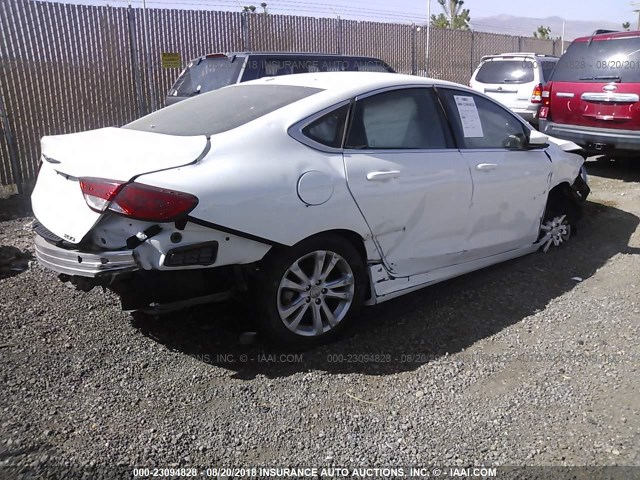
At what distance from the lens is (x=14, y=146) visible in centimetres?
820

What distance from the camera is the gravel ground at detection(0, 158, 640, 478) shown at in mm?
2785

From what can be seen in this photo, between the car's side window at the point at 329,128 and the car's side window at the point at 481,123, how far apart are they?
1013mm

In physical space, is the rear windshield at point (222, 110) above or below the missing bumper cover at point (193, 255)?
above

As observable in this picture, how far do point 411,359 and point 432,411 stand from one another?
55 centimetres

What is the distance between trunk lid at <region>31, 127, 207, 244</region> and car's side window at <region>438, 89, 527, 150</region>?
198 centimetres

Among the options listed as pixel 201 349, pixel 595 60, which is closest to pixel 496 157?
pixel 201 349

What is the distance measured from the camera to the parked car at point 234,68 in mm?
8047

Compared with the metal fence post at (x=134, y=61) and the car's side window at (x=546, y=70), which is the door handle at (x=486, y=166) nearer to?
the metal fence post at (x=134, y=61)


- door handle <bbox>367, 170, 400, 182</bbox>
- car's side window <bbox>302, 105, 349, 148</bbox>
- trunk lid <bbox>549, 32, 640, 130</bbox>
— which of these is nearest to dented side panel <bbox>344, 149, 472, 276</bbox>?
door handle <bbox>367, 170, 400, 182</bbox>

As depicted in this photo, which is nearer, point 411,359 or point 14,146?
point 411,359

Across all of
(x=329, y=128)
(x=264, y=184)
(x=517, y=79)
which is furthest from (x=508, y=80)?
(x=264, y=184)

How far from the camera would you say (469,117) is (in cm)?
447

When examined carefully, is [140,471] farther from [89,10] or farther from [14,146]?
[89,10]

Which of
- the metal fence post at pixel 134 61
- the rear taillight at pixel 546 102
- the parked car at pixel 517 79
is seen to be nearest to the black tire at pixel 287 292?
the rear taillight at pixel 546 102
